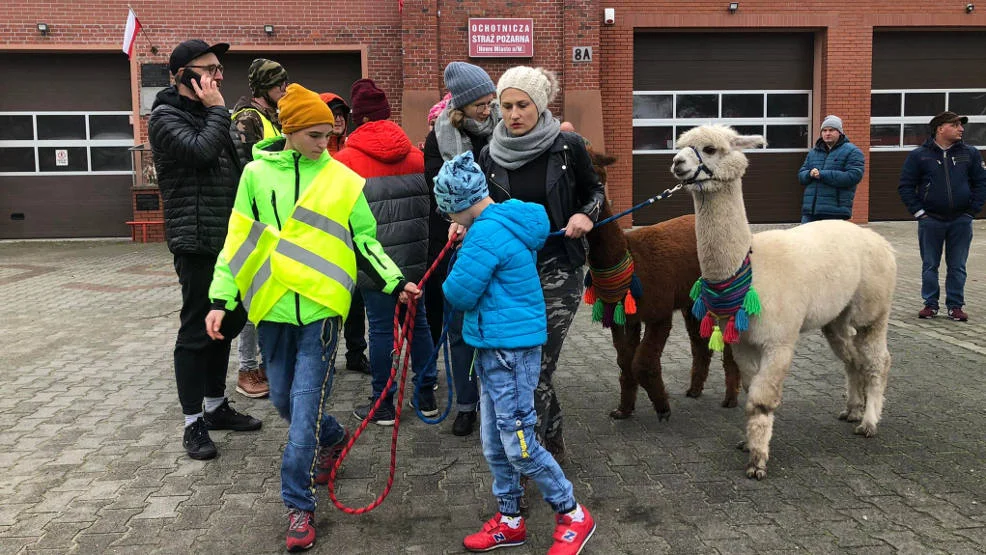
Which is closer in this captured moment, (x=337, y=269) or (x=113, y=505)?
(x=337, y=269)

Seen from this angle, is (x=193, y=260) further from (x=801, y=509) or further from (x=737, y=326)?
(x=801, y=509)

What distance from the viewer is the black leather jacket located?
3.89 metres

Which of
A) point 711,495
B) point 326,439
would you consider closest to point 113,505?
point 326,439

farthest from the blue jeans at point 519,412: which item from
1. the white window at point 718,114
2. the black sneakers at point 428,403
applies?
the white window at point 718,114

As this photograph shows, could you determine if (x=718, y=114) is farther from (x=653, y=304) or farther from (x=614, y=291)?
(x=614, y=291)

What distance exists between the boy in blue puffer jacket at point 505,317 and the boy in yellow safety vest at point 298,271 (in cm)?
36

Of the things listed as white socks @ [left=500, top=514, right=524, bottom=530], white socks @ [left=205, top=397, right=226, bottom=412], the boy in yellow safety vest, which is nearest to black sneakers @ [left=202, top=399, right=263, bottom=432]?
white socks @ [left=205, top=397, right=226, bottom=412]

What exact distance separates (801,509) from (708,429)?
1.23 m

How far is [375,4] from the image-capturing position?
55.9ft

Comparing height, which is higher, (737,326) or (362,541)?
(737,326)

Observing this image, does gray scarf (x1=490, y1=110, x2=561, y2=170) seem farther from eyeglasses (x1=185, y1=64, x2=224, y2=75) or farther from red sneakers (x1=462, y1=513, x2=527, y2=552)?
eyeglasses (x1=185, y1=64, x2=224, y2=75)

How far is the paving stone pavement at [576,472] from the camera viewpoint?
11.7 feet

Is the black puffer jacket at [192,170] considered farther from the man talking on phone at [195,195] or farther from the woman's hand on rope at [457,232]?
the woman's hand on rope at [457,232]

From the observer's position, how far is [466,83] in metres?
4.44
